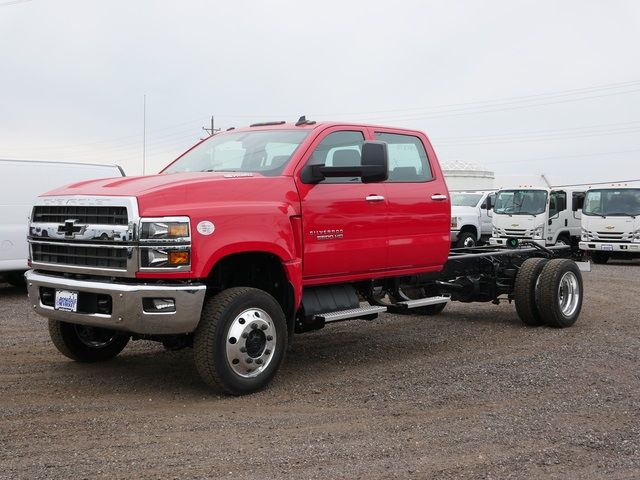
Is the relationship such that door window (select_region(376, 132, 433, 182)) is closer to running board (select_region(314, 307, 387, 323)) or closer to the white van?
running board (select_region(314, 307, 387, 323))

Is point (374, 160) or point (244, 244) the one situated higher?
point (374, 160)

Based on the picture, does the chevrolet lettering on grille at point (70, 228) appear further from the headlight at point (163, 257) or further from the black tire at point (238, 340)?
the black tire at point (238, 340)

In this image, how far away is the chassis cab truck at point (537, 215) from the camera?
23.2 m

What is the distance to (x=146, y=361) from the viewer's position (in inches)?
299

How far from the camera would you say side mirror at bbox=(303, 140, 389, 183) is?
21.6 feet

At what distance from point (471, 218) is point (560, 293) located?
14918 mm

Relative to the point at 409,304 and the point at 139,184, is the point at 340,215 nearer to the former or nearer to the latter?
the point at 409,304

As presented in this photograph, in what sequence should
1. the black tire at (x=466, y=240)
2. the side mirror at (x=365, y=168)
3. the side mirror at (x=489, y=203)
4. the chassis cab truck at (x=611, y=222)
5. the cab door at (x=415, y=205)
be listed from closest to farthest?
the side mirror at (x=365, y=168) < the cab door at (x=415, y=205) < the chassis cab truck at (x=611, y=222) < the black tire at (x=466, y=240) < the side mirror at (x=489, y=203)

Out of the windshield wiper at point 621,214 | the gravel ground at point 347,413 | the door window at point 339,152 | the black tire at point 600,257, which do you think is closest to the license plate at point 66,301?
the gravel ground at point 347,413

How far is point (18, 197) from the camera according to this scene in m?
12.6

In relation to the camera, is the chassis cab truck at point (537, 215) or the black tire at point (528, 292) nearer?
the black tire at point (528, 292)

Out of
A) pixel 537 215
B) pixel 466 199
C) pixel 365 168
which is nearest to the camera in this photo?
pixel 365 168

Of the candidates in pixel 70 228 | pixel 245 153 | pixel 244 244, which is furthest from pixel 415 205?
pixel 70 228

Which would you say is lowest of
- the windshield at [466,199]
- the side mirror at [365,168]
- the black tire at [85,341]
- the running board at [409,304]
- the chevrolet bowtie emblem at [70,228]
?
the black tire at [85,341]
